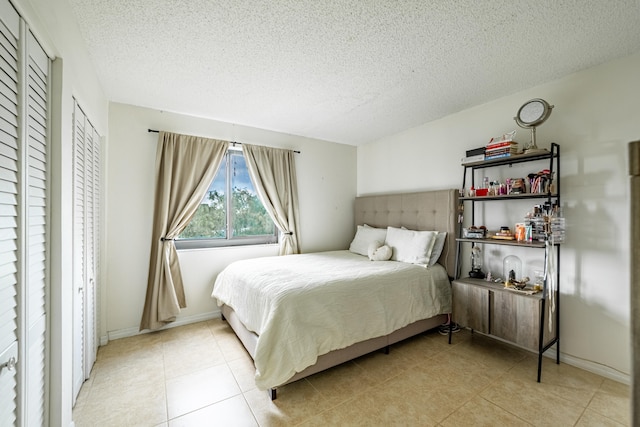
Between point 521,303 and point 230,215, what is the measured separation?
3051 mm

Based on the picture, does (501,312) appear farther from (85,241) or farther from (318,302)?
(85,241)

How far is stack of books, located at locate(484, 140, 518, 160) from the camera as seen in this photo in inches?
91.0

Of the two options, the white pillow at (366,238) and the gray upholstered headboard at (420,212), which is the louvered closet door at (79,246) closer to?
the white pillow at (366,238)

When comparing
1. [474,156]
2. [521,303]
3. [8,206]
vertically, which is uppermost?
[474,156]

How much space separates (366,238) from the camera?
11.7ft

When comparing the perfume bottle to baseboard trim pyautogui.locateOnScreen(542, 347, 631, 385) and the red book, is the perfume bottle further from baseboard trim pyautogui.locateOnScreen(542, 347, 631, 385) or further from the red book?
the red book

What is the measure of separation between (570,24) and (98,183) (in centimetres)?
363

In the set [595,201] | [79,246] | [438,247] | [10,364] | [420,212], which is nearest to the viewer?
[10,364]

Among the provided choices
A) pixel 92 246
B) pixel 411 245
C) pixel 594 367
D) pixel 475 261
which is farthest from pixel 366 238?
pixel 92 246

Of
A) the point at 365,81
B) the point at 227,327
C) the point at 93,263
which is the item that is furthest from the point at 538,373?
the point at 93,263

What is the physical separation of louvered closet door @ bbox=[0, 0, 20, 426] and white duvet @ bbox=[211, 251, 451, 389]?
3.68 feet

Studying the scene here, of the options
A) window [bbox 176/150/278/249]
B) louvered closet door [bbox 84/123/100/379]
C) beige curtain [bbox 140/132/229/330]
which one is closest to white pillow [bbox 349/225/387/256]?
window [bbox 176/150/278/249]

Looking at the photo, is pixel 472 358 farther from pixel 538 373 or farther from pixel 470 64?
pixel 470 64

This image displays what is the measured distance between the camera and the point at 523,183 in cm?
234
